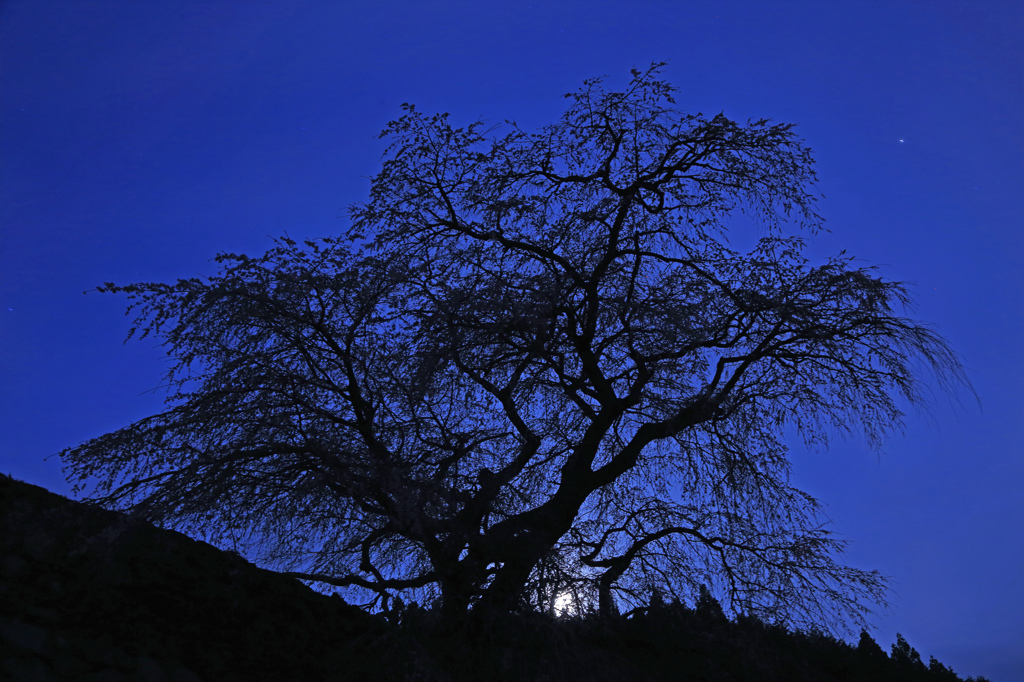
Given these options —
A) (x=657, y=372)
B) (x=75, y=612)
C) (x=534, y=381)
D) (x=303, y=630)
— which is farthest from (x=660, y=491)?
(x=75, y=612)

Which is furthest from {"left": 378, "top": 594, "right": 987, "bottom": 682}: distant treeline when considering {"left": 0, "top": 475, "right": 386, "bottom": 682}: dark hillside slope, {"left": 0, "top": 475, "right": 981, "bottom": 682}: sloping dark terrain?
{"left": 0, "top": 475, "right": 386, "bottom": 682}: dark hillside slope

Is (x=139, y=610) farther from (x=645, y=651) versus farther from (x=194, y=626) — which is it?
(x=645, y=651)

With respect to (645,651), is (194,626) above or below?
below

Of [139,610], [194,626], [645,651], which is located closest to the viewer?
[139,610]

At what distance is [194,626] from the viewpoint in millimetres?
4707

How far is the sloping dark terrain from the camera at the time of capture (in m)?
4.09

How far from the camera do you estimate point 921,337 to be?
22.5 feet

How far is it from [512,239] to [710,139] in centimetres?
250

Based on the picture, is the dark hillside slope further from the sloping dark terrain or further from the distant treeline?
the distant treeline

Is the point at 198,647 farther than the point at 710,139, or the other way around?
the point at 710,139

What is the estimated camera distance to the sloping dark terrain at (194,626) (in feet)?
13.4

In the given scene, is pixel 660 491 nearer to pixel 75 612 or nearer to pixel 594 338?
pixel 594 338

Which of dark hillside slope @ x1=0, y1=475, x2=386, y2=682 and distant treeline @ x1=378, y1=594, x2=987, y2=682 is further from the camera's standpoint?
distant treeline @ x1=378, y1=594, x2=987, y2=682

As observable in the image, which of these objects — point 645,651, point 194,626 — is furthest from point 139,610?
point 645,651
